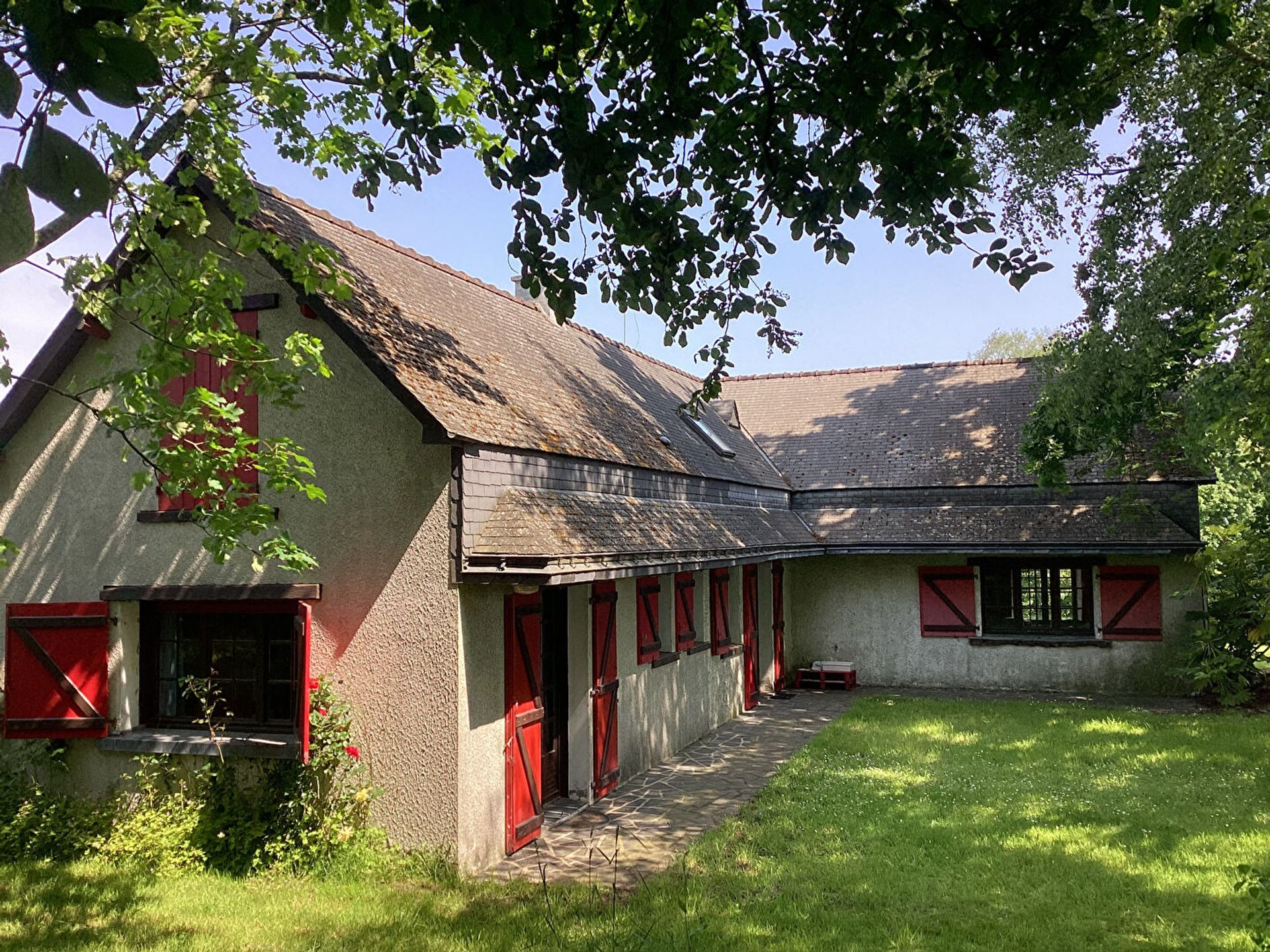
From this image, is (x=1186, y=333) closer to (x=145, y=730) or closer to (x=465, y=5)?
(x=465, y=5)

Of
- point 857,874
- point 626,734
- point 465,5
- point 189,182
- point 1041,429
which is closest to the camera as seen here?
point 465,5

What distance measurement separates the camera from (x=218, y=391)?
8.35m

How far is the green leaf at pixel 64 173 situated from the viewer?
1129 millimetres

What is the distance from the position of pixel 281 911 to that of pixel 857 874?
4.37 meters

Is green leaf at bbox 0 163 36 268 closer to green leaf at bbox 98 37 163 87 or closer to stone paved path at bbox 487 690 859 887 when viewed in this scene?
green leaf at bbox 98 37 163 87

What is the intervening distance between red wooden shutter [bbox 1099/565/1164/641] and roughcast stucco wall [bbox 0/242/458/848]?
1243 cm

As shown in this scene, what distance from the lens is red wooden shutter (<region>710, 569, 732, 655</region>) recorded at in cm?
1280

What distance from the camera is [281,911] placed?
6.43 metres

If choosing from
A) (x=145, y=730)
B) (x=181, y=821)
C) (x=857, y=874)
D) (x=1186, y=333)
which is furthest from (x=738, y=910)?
(x=1186, y=333)

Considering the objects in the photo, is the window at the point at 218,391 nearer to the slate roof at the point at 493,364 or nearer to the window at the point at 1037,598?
the slate roof at the point at 493,364

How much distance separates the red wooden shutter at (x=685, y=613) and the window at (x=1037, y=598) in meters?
6.74

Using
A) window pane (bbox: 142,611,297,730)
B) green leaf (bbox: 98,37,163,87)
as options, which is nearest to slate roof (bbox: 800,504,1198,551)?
window pane (bbox: 142,611,297,730)

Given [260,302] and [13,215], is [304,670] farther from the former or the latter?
[13,215]

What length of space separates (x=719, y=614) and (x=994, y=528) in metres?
5.89
